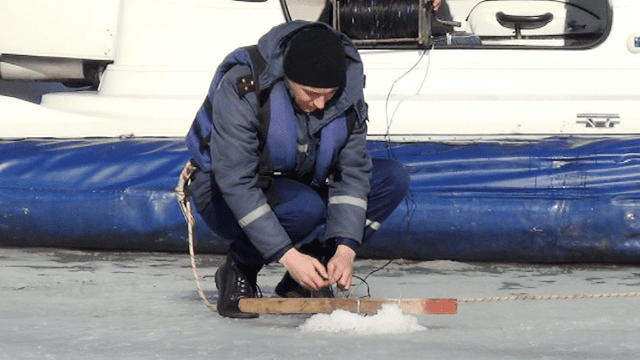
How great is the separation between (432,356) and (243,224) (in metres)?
0.61

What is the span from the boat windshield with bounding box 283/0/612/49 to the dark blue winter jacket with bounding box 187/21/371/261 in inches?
64.7

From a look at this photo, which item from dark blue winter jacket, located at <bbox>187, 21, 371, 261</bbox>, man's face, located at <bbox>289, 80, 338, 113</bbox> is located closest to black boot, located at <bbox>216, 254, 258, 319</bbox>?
dark blue winter jacket, located at <bbox>187, 21, 371, 261</bbox>

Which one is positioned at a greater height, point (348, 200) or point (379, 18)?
point (379, 18)

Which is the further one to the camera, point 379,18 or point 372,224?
point 379,18

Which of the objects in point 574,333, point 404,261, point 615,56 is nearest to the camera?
point 574,333

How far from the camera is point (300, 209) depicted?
296 centimetres

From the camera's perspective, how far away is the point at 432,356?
2553 mm

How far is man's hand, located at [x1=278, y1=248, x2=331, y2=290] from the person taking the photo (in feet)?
8.94

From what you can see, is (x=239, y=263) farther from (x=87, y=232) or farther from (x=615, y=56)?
(x=615, y=56)

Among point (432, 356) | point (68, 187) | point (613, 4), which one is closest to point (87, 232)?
point (68, 187)

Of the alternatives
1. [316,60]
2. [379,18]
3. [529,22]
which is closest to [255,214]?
[316,60]

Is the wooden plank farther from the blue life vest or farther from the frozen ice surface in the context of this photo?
the blue life vest

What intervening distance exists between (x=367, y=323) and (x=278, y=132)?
1.81ft

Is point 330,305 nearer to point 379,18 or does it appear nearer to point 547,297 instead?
point 547,297
